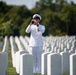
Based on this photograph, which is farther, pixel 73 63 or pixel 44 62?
pixel 44 62

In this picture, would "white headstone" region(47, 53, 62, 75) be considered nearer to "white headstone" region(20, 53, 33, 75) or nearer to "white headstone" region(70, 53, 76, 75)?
"white headstone" region(70, 53, 76, 75)

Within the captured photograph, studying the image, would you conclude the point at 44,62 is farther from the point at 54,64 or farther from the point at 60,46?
the point at 60,46

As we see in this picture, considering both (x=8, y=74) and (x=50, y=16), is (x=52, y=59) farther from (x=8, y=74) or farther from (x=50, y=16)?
(x=50, y=16)

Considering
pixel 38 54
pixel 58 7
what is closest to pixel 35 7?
pixel 58 7

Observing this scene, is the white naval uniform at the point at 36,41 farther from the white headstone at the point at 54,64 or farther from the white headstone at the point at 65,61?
the white headstone at the point at 54,64

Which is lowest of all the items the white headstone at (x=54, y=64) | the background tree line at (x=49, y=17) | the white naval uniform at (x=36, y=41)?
the white headstone at (x=54, y=64)

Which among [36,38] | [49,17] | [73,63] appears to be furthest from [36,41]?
[49,17]

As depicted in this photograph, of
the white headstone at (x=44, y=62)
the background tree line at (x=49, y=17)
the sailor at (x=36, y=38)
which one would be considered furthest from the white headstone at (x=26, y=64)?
the background tree line at (x=49, y=17)

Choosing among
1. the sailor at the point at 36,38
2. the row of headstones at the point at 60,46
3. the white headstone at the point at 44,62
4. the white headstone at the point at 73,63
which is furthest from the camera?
the row of headstones at the point at 60,46

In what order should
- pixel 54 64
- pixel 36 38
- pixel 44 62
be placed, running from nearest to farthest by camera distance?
pixel 54 64 < pixel 44 62 < pixel 36 38

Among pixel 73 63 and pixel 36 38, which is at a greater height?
pixel 36 38

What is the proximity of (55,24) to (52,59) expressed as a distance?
7806cm

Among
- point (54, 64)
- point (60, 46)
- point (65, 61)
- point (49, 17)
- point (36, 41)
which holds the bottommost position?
point (54, 64)

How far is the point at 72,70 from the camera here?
13977 millimetres
